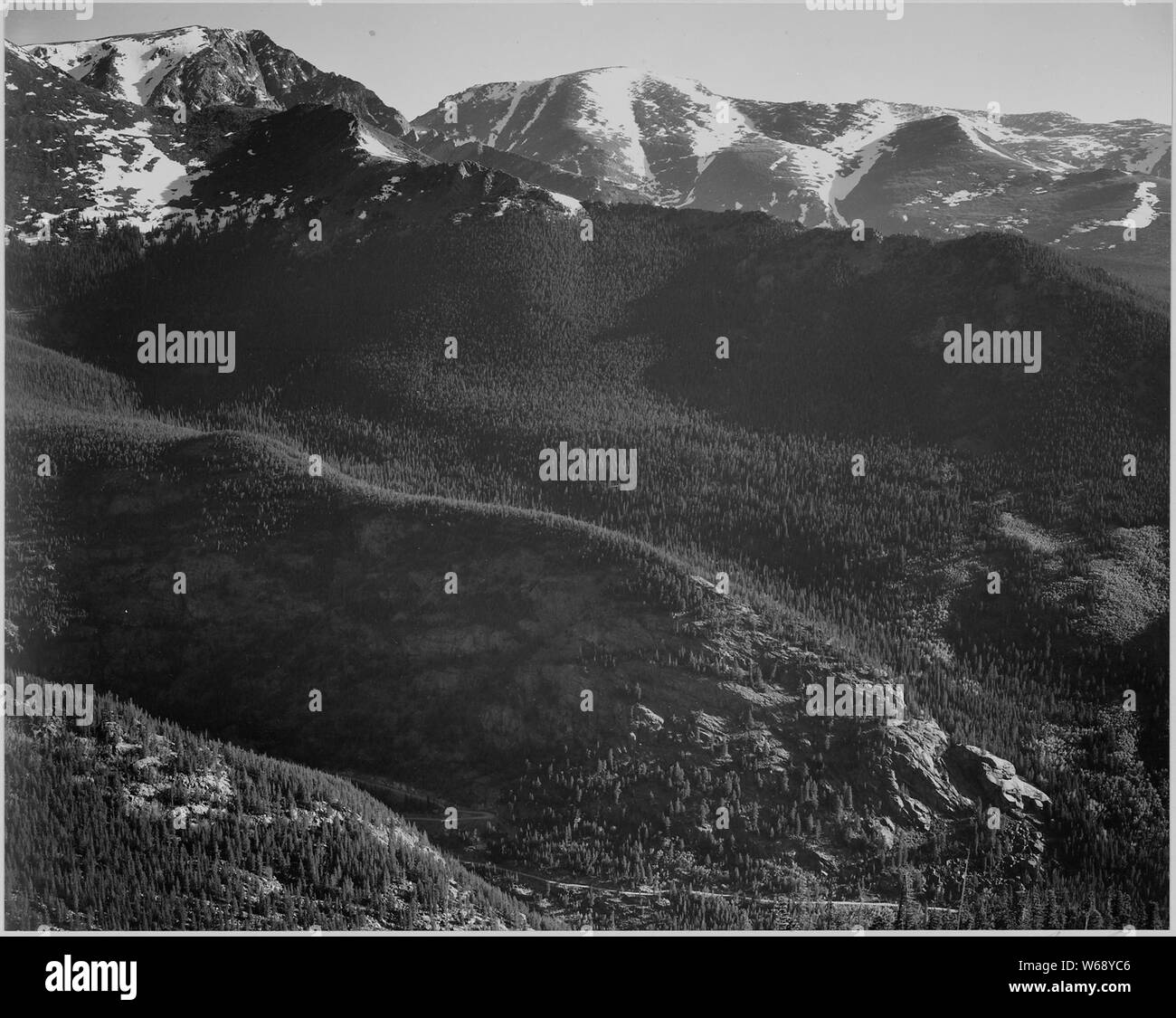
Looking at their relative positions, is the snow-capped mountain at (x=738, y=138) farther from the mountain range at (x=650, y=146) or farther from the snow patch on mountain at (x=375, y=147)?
the snow patch on mountain at (x=375, y=147)

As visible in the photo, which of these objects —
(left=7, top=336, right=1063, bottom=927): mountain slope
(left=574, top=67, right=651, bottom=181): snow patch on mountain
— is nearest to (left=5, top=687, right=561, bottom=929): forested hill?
(left=7, top=336, right=1063, bottom=927): mountain slope

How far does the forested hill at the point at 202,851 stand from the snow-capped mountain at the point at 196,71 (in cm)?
5176

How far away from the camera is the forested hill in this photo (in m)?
26.8

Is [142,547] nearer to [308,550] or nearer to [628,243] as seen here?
[308,550]

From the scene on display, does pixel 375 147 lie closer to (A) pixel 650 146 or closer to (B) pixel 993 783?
(A) pixel 650 146

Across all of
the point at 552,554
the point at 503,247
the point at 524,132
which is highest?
the point at 524,132

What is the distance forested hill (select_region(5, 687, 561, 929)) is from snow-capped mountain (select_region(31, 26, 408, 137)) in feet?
170

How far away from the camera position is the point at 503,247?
5344 centimetres

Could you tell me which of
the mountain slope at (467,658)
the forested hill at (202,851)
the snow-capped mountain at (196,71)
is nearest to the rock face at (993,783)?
the mountain slope at (467,658)

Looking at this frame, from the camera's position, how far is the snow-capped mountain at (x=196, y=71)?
2908 inches

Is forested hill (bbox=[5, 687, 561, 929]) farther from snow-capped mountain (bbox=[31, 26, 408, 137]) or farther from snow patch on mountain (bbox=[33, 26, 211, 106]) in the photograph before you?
snow patch on mountain (bbox=[33, 26, 211, 106])

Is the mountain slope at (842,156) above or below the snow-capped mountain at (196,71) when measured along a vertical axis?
below

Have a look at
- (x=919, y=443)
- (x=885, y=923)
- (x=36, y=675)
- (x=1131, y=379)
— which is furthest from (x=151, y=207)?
(x=885, y=923)

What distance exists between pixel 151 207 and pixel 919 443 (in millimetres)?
39491
